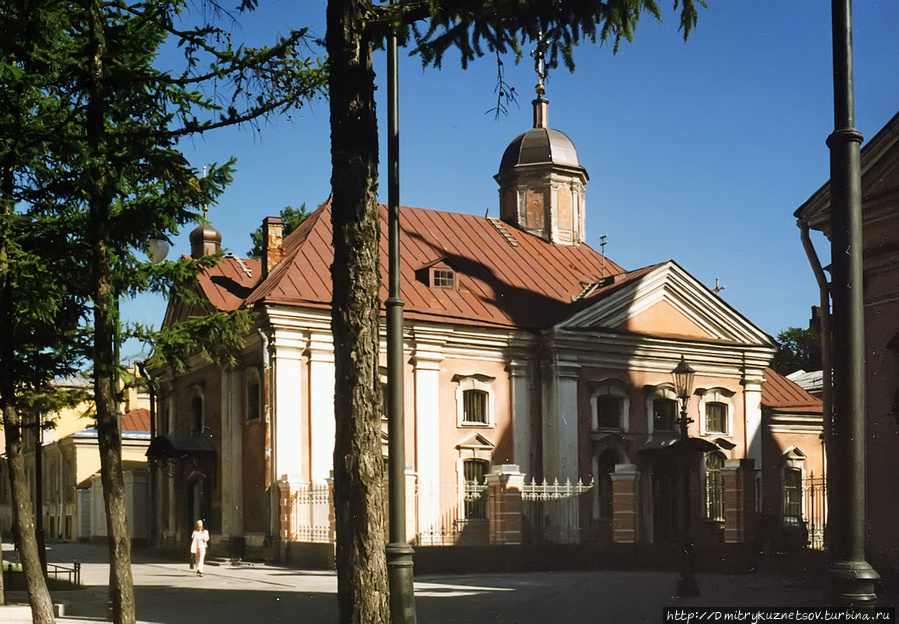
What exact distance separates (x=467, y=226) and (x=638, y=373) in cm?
744

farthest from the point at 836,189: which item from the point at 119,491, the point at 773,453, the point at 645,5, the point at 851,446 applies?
the point at 773,453

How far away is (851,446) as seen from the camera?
21.4 feet

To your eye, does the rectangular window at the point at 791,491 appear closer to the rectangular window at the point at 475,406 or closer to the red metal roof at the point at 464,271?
the red metal roof at the point at 464,271

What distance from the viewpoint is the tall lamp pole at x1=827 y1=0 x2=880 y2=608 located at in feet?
21.3

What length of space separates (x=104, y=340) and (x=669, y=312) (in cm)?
2641

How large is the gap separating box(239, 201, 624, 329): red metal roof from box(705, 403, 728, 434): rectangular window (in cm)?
546

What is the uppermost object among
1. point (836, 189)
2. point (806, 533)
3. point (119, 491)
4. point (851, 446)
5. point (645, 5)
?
point (645, 5)

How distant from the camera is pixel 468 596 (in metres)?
19.8

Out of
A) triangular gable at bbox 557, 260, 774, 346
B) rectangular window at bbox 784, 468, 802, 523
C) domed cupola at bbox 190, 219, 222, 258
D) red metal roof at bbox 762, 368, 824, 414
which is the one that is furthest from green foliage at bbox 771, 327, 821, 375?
domed cupola at bbox 190, 219, 222, 258

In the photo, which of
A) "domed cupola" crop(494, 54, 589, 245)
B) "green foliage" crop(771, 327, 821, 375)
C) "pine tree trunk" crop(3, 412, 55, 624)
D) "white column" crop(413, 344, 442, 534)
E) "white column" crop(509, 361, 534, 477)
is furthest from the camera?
"green foliage" crop(771, 327, 821, 375)

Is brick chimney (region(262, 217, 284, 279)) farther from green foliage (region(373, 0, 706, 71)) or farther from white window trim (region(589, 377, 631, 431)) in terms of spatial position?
green foliage (region(373, 0, 706, 71))

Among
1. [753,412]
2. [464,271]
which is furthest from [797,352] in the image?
[464,271]

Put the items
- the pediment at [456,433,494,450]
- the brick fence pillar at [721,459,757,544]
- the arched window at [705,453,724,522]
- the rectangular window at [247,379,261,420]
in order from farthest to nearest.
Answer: the arched window at [705,453,724,522] → the pediment at [456,433,494,450] → the rectangular window at [247,379,261,420] → the brick fence pillar at [721,459,757,544]

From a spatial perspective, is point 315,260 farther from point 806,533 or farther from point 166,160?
point 166,160
